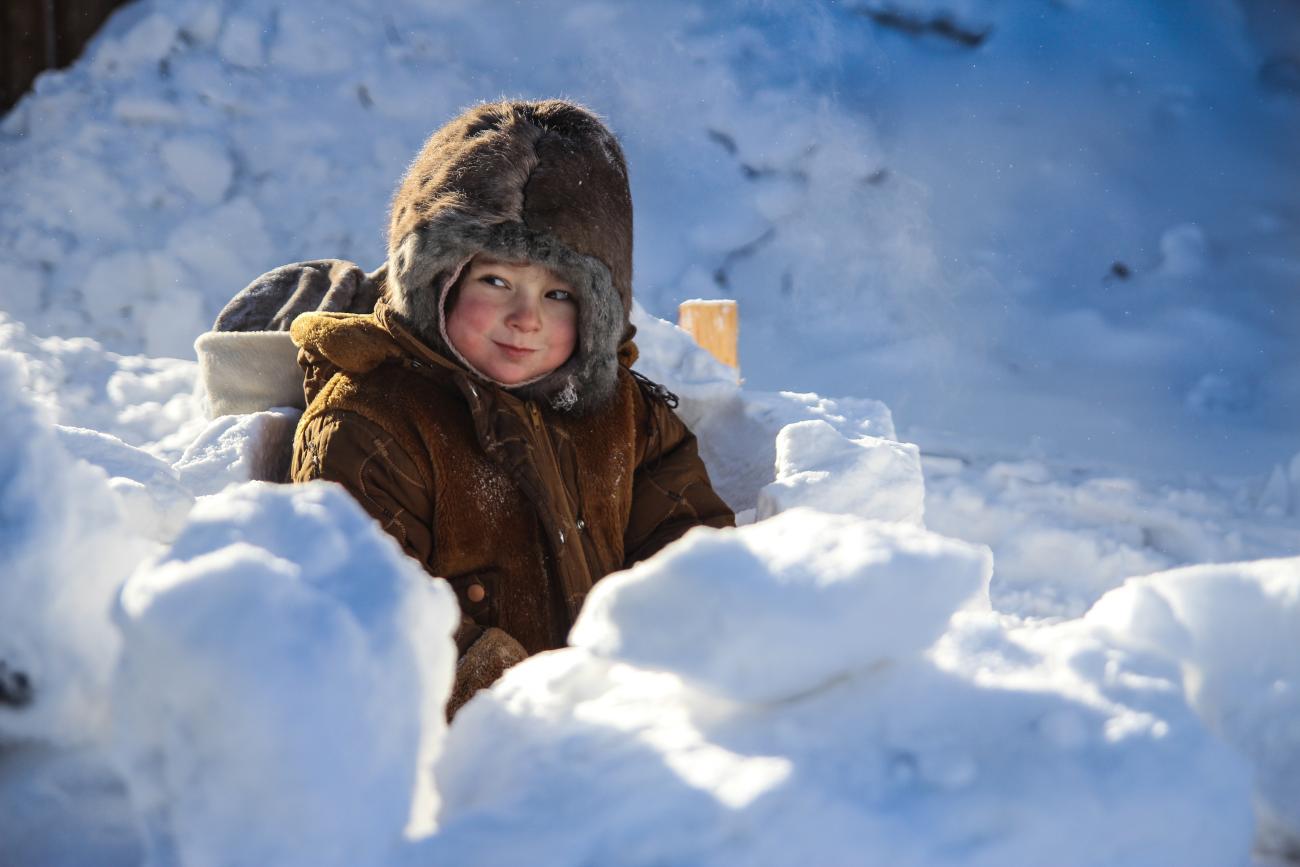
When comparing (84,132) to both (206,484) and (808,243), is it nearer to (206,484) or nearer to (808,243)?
(808,243)

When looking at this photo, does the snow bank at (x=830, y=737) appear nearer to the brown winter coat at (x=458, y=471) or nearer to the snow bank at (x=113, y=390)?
the brown winter coat at (x=458, y=471)

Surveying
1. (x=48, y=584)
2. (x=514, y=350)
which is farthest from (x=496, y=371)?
(x=48, y=584)

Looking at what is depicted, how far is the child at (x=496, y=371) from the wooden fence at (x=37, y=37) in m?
3.90

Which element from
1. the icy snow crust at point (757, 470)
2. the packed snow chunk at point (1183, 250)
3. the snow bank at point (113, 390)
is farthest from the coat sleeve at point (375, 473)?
the packed snow chunk at point (1183, 250)

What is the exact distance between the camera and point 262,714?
1.70 ft

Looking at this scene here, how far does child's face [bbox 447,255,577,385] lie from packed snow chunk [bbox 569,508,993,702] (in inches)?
37.2

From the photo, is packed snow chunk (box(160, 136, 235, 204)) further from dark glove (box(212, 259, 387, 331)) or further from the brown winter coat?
the brown winter coat

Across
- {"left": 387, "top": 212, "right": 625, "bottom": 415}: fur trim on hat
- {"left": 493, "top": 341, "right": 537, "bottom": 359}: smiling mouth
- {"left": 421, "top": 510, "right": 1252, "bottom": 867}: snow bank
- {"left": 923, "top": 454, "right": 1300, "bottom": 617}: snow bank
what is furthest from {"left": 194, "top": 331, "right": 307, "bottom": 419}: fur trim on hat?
{"left": 923, "top": 454, "right": 1300, "bottom": 617}: snow bank

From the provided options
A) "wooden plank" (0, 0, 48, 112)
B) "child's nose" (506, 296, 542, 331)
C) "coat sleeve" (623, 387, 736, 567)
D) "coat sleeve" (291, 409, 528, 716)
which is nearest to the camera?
"coat sleeve" (291, 409, 528, 716)

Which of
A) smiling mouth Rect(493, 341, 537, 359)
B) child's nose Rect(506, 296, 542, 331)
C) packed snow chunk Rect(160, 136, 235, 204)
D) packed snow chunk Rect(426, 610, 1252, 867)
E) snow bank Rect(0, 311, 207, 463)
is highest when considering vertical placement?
packed snow chunk Rect(426, 610, 1252, 867)

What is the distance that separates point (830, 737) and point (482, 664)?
78 centimetres

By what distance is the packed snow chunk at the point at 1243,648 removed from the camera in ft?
2.26

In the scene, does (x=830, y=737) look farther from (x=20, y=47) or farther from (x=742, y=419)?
(x=20, y=47)

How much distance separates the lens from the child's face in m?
1.56
